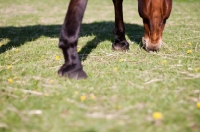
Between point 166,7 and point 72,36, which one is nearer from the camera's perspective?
point 72,36

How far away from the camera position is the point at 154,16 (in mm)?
3039

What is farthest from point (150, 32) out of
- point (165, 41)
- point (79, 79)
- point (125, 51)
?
point (165, 41)

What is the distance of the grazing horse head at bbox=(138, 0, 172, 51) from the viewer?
9.64 ft

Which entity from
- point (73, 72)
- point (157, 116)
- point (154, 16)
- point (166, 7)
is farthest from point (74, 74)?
point (166, 7)

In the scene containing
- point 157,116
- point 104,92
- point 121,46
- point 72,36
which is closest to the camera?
point 157,116

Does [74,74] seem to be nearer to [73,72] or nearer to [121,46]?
[73,72]

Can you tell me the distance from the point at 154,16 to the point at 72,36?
3.54 feet

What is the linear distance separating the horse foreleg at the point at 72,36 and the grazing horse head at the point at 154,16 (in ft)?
2.73

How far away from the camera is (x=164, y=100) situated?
2.17m

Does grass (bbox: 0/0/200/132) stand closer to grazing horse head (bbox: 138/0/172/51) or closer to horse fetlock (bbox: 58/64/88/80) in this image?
horse fetlock (bbox: 58/64/88/80)

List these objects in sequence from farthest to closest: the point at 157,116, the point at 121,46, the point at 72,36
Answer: the point at 121,46 < the point at 72,36 < the point at 157,116

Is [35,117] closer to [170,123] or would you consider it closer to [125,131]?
[125,131]

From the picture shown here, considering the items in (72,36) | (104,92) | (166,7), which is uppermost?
(166,7)

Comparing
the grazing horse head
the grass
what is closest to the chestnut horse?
the grazing horse head
